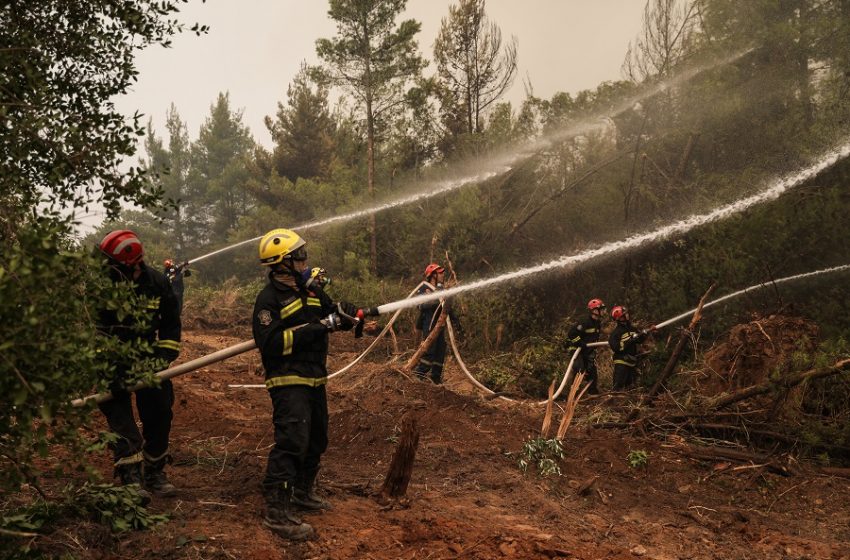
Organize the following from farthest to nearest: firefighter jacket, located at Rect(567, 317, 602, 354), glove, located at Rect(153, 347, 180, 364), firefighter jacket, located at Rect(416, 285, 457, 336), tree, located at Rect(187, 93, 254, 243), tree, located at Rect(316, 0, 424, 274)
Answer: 1. tree, located at Rect(187, 93, 254, 243)
2. tree, located at Rect(316, 0, 424, 274)
3. firefighter jacket, located at Rect(567, 317, 602, 354)
4. firefighter jacket, located at Rect(416, 285, 457, 336)
5. glove, located at Rect(153, 347, 180, 364)

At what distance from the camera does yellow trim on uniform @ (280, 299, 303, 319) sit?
4941 mm

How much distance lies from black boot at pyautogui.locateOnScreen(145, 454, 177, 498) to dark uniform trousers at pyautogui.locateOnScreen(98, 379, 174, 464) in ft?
0.15

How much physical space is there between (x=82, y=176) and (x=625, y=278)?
1377 centimetres

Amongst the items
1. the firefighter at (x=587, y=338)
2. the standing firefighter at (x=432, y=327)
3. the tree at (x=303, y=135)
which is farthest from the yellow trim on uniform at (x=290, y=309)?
the tree at (x=303, y=135)

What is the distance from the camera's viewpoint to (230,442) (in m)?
7.22

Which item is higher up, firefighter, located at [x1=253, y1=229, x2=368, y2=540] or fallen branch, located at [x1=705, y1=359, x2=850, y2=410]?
firefighter, located at [x1=253, y1=229, x2=368, y2=540]

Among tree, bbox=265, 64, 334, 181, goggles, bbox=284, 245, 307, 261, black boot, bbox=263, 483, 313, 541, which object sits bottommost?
black boot, bbox=263, 483, 313, 541

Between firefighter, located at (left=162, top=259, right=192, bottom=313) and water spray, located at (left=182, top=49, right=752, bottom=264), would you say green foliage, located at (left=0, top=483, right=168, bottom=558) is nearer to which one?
firefighter, located at (left=162, top=259, right=192, bottom=313)

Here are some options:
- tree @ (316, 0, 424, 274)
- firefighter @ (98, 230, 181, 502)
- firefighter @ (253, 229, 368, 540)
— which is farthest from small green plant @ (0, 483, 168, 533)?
tree @ (316, 0, 424, 274)

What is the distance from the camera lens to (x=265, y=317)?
493cm

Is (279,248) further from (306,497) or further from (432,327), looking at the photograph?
(432,327)

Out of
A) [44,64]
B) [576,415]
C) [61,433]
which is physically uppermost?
[44,64]

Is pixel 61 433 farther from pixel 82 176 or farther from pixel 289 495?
pixel 289 495

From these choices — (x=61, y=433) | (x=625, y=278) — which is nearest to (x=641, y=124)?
(x=625, y=278)
